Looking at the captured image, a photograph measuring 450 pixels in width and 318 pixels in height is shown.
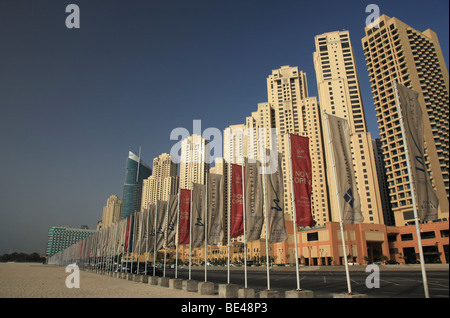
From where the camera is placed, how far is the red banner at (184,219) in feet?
77.8

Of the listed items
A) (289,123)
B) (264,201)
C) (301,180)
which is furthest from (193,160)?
(301,180)

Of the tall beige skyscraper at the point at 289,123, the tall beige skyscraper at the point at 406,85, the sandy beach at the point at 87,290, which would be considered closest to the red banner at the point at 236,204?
the sandy beach at the point at 87,290

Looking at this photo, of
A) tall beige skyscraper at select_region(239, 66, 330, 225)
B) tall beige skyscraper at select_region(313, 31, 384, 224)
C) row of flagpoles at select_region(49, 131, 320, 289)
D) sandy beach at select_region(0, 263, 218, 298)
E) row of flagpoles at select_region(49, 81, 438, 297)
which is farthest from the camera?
tall beige skyscraper at select_region(239, 66, 330, 225)

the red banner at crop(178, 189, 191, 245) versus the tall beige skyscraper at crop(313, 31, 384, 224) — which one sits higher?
the tall beige skyscraper at crop(313, 31, 384, 224)

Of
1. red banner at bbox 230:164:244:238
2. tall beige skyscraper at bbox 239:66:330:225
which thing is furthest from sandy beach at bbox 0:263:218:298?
tall beige skyscraper at bbox 239:66:330:225

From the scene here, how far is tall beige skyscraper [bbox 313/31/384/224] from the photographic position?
9956 cm

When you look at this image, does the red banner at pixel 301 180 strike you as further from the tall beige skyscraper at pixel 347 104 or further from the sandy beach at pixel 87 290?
the tall beige skyscraper at pixel 347 104

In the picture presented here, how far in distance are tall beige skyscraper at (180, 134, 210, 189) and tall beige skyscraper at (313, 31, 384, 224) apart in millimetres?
66550

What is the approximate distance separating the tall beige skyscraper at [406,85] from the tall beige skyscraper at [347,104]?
8915 millimetres

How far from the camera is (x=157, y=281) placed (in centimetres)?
2639

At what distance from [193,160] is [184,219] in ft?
462

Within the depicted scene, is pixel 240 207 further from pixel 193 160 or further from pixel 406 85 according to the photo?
pixel 193 160

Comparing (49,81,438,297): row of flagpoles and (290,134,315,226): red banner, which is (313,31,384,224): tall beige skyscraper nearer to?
(49,81,438,297): row of flagpoles

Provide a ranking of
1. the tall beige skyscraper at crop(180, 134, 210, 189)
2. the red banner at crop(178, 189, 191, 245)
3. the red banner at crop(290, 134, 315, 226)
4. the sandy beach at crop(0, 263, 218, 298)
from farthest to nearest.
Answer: the tall beige skyscraper at crop(180, 134, 210, 189) < the red banner at crop(178, 189, 191, 245) < the sandy beach at crop(0, 263, 218, 298) < the red banner at crop(290, 134, 315, 226)
